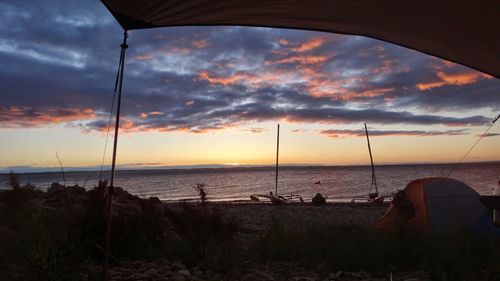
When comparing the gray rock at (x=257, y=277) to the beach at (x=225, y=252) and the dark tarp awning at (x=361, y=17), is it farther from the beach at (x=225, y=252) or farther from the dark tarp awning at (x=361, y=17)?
the dark tarp awning at (x=361, y=17)

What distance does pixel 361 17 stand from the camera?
2.64m

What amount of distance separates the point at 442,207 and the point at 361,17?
29.0ft

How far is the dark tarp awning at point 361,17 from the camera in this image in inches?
92.8

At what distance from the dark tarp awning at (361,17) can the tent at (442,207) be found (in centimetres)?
731

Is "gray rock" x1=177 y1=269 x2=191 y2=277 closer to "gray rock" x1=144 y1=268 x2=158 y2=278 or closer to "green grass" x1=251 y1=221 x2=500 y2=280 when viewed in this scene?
"gray rock" x1=144 y1=268 x2=158 y2=278

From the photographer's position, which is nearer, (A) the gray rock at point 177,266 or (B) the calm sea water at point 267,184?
(A) the gray rock at point 177,266

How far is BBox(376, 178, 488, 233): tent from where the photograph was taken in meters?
9.83

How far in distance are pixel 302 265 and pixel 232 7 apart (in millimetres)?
5414

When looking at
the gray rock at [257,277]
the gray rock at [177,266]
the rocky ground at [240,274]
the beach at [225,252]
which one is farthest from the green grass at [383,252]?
the gray rock at [177,266]

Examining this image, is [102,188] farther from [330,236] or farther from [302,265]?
[330,236]

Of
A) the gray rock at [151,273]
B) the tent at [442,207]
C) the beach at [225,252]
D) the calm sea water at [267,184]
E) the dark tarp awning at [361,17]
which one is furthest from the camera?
the calm sea water at [267,184]

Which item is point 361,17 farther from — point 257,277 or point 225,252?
point 225,252

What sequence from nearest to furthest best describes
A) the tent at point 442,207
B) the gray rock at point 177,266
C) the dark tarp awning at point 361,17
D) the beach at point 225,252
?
the dark tarp awning at point 361,17
the beach at point 225,252
the gray rock at point 177,266
the tent at point 442,207

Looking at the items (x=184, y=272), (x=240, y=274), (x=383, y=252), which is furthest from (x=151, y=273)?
(x=383, y=252)
